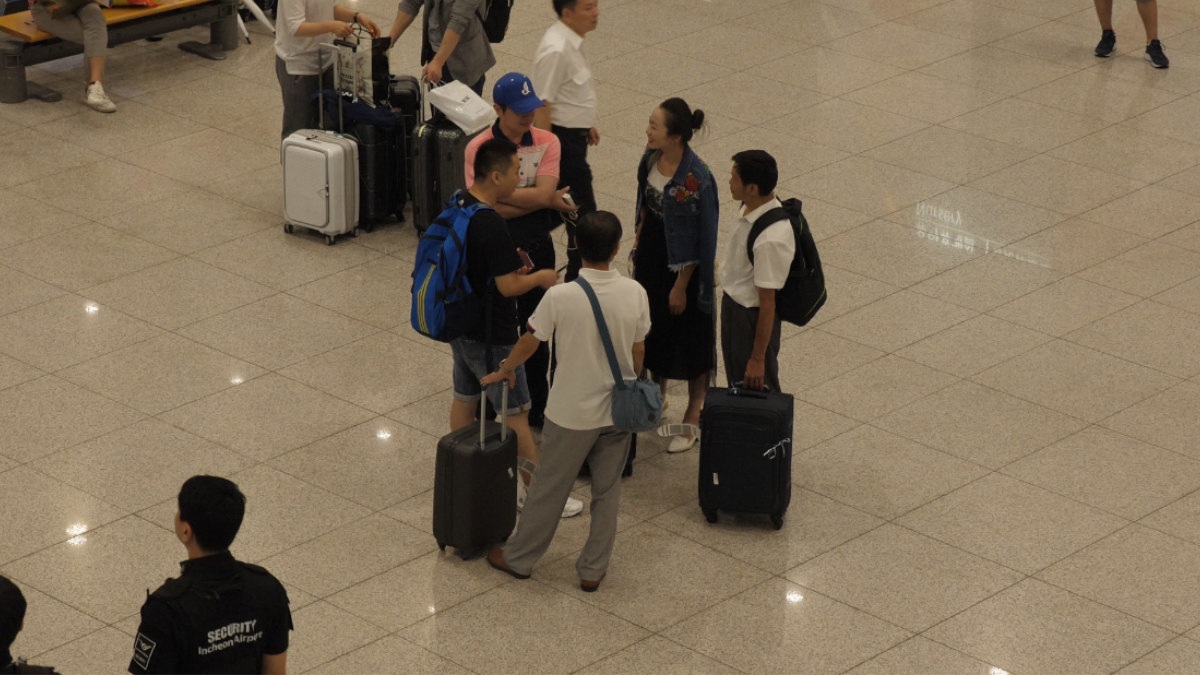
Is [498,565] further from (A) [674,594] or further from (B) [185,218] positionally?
(B) [185,218]

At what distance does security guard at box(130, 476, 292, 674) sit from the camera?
3.89 meters

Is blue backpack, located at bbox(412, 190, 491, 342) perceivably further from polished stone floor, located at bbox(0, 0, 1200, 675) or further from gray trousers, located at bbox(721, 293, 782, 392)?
gray trousers, located at bbox(721, 293, 782, 392)

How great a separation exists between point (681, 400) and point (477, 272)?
1.82 m

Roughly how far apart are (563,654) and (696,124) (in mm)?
2150

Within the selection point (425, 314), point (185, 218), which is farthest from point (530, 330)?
point (185, 218)

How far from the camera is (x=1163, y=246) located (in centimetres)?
914

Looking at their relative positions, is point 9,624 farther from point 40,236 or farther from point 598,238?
point 40,236

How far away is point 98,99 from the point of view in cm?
1074

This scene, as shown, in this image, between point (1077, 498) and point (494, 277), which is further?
point (1077, 498)

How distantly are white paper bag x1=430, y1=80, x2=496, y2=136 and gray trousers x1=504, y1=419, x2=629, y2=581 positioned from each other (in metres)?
2.94

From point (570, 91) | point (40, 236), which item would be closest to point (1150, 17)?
point (570, 91)

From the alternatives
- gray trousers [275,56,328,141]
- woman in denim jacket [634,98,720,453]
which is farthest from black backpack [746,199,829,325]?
gray trousers [275,56,328,141]

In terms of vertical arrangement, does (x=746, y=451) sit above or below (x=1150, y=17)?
below

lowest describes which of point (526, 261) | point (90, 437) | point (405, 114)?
point (90, 437)
